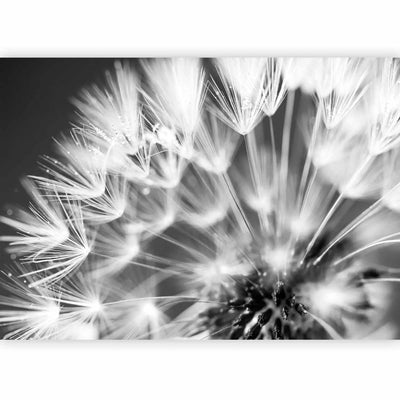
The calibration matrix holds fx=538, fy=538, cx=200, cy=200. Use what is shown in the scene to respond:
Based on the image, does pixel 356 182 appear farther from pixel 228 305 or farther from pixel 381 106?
pixel 228 305

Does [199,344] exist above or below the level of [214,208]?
below

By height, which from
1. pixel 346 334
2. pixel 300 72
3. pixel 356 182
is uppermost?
pixel 300 72

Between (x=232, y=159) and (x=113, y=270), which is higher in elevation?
(x=232, y=159)

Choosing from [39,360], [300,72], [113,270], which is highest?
[300,72]

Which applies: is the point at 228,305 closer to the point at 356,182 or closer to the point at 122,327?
the point at 122,327

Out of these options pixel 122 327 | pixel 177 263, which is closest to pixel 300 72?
pixel 177 263

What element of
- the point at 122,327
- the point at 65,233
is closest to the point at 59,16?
the point at 65,233
